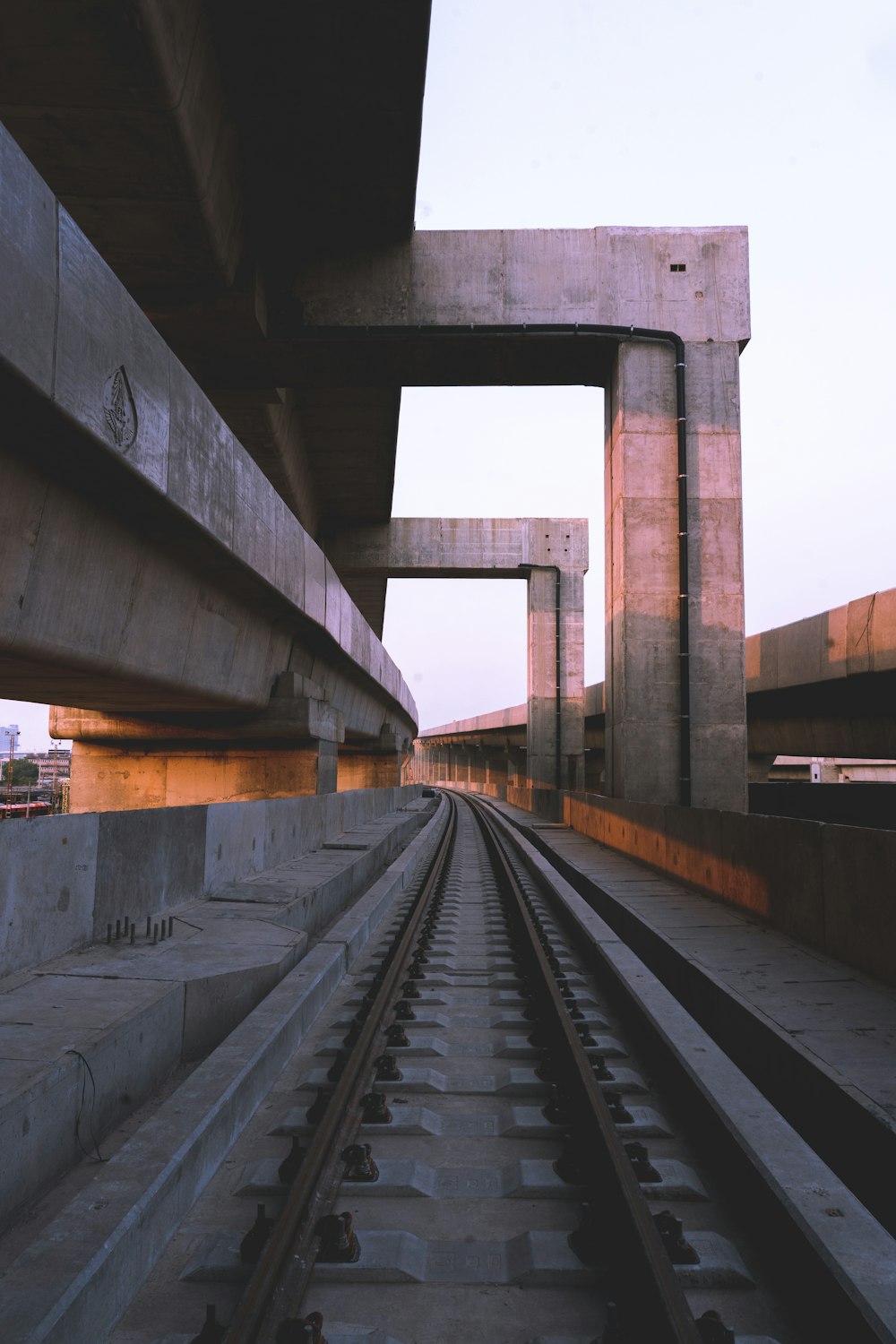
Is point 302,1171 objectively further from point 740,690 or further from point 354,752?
point 354,752

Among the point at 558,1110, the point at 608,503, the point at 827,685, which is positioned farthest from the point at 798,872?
the point at 827,685

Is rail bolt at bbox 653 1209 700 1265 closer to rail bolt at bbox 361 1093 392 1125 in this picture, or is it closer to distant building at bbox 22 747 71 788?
rail bolt at bbox 361 1093 392 1125

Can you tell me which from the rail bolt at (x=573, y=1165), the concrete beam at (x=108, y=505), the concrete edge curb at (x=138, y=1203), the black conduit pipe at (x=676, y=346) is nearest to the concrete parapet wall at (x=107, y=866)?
the concrete beam at (x=108, y=505)

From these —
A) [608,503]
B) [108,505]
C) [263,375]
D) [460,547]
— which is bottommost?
[108,505]

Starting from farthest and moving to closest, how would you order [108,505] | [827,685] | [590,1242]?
[827,685] < [108,505] < [590,1242]

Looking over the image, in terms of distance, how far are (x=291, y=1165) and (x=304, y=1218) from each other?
41cm

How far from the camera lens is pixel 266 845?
10.2 m

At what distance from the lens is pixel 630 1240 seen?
2984 millimetres

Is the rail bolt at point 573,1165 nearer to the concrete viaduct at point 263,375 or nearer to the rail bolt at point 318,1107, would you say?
the rail bolt at point 318,1107

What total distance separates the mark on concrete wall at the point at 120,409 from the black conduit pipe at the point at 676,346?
10.0 meters

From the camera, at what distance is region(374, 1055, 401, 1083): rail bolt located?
15.7 feet

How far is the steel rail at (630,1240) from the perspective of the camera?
8.33 ft

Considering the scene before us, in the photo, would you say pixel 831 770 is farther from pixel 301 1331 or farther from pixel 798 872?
pixel 301 1331

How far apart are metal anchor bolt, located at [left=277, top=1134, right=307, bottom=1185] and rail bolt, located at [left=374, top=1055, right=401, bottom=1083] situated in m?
1.22
